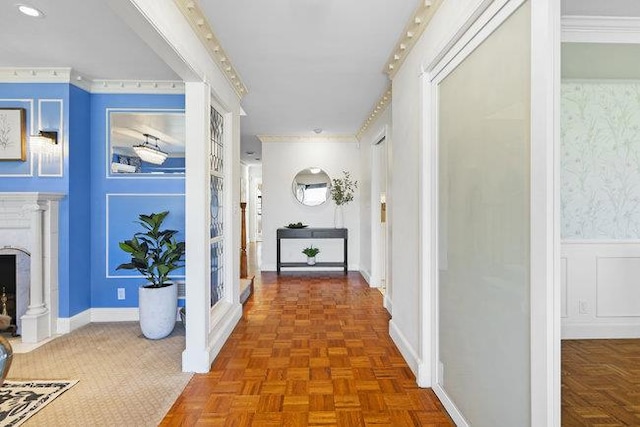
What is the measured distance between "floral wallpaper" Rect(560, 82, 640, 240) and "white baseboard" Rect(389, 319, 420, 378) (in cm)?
180

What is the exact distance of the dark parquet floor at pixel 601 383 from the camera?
81.7 inches

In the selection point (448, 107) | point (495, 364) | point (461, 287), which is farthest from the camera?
point (448, 107)

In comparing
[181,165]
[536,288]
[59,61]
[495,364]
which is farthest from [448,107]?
[59,61]

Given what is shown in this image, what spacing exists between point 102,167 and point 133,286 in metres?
1.28

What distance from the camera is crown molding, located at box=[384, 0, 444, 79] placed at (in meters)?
2.26

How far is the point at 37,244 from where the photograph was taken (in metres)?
3.29

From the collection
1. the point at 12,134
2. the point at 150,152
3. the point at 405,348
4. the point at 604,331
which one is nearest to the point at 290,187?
the point at 150,152

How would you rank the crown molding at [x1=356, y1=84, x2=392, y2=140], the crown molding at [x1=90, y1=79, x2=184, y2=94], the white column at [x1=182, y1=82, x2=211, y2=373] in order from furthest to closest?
the crown molding at [x1=356, y1=84, x2=392, y2=140]
the crown molding at [x1=90, y1=79, x2=184, y2=94]
the white column at [x1=182, y1=82, x2=211, y2=373]

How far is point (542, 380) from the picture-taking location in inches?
49.0

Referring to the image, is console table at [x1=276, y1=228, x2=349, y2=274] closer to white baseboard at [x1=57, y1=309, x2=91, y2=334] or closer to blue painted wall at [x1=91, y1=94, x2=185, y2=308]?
blue painted wall at [x1=91, y1=94, x2=185, y2=308]

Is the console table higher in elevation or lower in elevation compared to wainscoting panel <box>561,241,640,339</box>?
higher

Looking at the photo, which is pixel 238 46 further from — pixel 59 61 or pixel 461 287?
pixel 461 287

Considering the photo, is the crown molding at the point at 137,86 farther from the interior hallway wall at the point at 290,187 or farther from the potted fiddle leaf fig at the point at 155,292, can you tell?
the interior hallway wall at the point at 290,187

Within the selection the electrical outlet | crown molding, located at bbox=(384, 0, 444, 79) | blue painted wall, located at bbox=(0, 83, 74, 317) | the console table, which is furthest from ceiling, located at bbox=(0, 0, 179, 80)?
the electrical outlet
